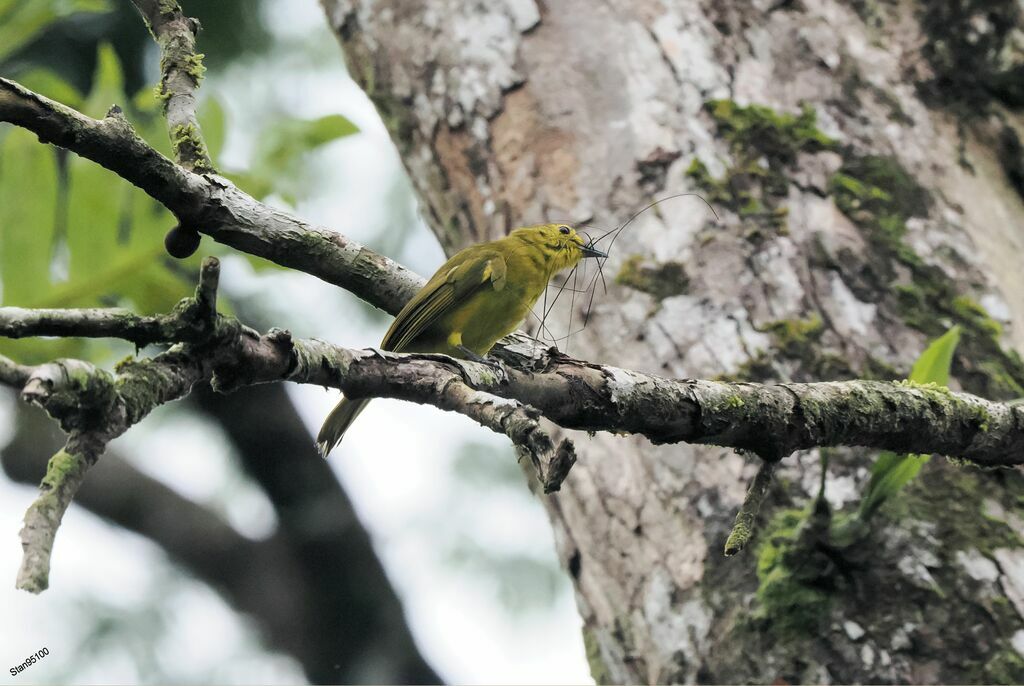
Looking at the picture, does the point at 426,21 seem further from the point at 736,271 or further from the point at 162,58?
the point at 162,58

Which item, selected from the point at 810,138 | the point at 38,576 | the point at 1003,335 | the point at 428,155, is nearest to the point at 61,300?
the point at 428,155

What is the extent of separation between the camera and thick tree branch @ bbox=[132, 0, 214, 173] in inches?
74.1

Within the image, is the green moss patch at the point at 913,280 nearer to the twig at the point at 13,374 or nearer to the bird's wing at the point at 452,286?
the bird's wing at the point at 452,286

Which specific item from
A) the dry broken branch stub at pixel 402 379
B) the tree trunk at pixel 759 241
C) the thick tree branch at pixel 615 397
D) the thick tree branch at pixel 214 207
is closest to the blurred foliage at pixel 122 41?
the tree trunk at pixel 759 241

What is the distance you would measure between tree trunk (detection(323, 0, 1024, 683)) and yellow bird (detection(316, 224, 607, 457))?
18 cm

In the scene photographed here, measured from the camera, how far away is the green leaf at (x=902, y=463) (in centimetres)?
250

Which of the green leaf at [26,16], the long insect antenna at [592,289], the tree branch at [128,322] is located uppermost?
the green leaf at [26,16]

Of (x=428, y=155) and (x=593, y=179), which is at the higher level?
(x=428, y=155)

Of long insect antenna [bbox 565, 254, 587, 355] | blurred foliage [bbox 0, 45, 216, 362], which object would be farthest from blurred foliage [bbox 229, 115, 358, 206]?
long insect antenna [bbox 565, 254, 587, 355]

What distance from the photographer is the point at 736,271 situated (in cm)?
313

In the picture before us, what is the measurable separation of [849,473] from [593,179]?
1347 mm

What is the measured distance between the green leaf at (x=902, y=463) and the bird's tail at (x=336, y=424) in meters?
1.60

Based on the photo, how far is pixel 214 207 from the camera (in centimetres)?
170

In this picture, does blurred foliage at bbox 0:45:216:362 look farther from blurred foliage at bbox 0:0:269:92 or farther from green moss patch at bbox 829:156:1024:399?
green moss patch at bbox 829:156:1024:399
